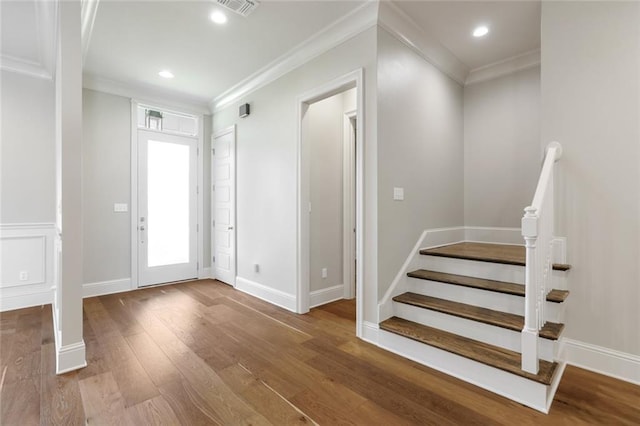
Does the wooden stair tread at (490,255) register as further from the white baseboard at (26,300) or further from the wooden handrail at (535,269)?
the white baseboard at (26,300)

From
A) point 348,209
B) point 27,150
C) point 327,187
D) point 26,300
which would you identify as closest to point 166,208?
point 27,150

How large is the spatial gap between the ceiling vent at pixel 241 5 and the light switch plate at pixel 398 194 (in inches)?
80.4

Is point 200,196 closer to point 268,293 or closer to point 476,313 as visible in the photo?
point 268,293

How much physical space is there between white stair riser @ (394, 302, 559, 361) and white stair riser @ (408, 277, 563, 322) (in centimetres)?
24

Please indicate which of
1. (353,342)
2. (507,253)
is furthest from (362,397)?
(507,253)

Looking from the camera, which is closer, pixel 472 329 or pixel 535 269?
pixel 535 269

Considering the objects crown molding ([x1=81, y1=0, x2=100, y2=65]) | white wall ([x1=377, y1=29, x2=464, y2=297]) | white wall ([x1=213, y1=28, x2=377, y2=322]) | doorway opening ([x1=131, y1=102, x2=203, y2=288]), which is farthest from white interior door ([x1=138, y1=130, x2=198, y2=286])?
white wall ([x1=377, y1=29, x2=464, y2=297])

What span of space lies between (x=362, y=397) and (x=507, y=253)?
2.06m

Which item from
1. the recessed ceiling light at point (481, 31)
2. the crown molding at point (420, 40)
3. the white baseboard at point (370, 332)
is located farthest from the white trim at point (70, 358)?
the recessed ceiling light at point (481, 31)

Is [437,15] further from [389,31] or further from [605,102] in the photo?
[605,102]

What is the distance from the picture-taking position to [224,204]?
4.78 meters

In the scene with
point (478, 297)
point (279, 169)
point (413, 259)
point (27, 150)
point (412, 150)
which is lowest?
point (478, 297)

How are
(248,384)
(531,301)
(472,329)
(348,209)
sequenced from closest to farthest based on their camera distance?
(531,301), (248,384), (472,329), (348,209)

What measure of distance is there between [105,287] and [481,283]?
4.69 meters
